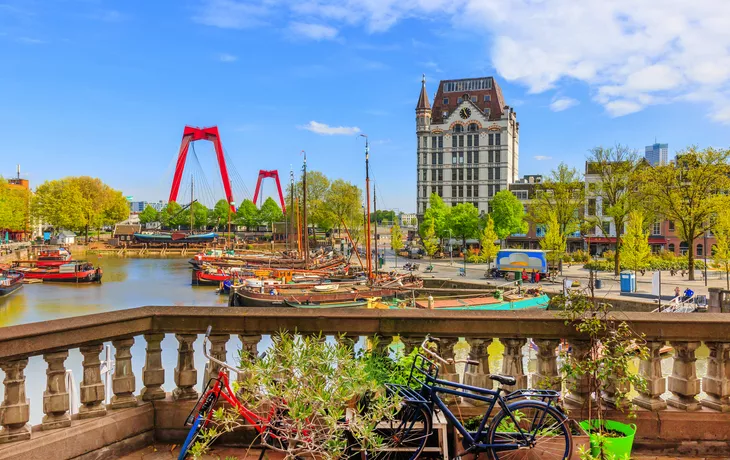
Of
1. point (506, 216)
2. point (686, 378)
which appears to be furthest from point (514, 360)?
point (506, 216)

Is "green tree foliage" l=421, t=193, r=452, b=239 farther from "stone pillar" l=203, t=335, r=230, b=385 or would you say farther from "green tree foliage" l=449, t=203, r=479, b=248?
"stone pillar" l=203, t=335, r=230, b=385

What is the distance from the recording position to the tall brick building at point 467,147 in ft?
278

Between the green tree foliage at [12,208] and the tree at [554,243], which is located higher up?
the green tree foliage at [12,208]

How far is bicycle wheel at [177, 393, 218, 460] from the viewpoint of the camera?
377cm

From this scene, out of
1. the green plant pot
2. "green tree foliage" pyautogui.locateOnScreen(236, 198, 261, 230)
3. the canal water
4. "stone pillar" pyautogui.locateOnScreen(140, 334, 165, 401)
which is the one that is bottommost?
the canal water

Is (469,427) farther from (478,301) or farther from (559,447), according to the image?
(478,301)

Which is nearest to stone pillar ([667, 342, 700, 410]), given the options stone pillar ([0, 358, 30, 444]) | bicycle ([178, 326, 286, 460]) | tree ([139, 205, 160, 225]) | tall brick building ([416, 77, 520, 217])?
bicycle ([178, 326, 286, 460])

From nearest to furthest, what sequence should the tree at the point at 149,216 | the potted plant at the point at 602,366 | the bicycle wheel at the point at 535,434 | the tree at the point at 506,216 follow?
the bicycle wheel at the point at 535,434 → the potted plant at the point at 602,366 → the tree at the point at 506,216 → the tree at the point at 149,216

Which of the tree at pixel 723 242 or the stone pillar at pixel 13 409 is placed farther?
the tree at pixel 723 242

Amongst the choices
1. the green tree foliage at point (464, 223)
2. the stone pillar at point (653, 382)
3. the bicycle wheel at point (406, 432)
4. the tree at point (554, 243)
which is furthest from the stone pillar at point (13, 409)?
the green tree foliage at point (464, 223)

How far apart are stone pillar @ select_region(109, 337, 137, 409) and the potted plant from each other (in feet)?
11.5

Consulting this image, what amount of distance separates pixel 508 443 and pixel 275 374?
5.79ft

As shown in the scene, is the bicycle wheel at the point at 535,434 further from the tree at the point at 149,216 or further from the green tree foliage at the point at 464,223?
the tree at the point at 149,216

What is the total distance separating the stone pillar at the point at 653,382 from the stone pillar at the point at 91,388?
174 inches
